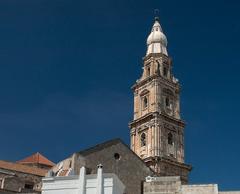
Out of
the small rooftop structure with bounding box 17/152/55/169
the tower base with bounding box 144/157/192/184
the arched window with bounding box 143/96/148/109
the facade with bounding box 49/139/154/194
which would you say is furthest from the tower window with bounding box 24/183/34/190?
the arched window with bounding box 143/96/148/109

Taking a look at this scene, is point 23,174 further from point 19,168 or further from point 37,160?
point 37,160

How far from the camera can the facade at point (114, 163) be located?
28562mm

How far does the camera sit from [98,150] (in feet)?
97.2

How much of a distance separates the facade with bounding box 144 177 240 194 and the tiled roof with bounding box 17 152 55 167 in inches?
851

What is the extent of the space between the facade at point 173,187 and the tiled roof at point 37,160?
21.6 meters

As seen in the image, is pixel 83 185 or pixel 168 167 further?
pixel 168 167

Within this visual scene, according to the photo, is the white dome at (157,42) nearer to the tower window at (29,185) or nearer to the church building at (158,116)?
the church building at (158,116)

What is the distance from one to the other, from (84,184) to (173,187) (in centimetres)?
636

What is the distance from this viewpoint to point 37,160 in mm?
48750

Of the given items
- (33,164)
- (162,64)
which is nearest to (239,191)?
(33,164)

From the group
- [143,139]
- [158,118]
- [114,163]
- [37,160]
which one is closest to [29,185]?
[37,160]

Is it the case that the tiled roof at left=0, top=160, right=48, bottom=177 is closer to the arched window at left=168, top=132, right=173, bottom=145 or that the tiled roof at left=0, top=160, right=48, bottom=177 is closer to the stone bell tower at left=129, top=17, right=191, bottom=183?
the stone bell tower at left=129, top=17, right=191, bottom=183

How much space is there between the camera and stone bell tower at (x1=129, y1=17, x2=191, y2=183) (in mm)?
56022

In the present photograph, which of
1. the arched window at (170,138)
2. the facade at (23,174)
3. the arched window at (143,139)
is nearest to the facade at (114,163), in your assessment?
the facade at (23,174)
